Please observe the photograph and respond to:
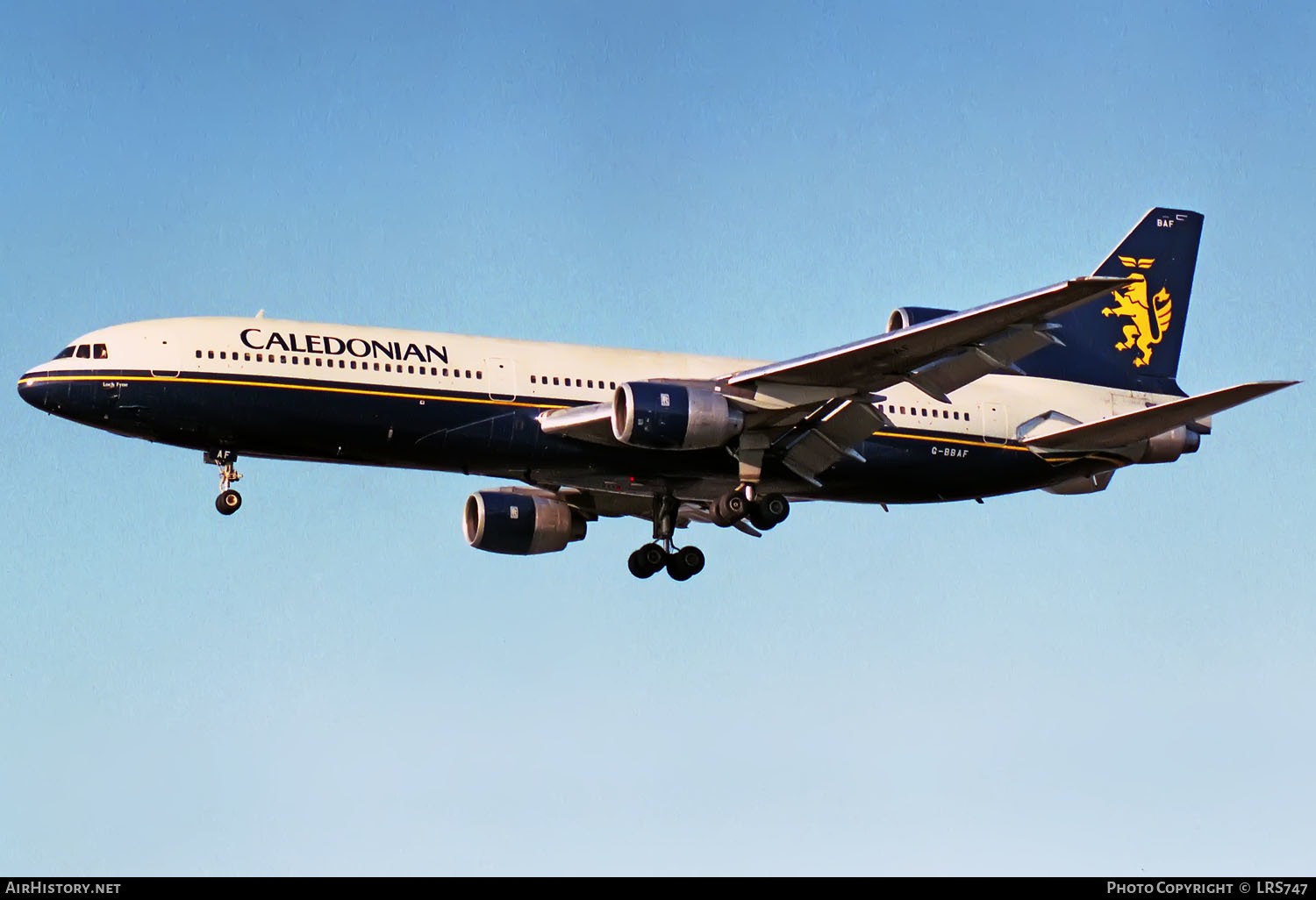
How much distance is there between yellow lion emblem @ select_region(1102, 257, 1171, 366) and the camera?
4938 cm

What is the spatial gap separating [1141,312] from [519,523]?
17070mm

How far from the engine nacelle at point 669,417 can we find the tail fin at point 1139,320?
1034 cm

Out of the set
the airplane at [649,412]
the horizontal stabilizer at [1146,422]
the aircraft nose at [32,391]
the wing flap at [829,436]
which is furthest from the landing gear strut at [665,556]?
the aircraft nose at [32,391]

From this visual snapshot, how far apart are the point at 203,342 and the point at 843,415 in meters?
14.2

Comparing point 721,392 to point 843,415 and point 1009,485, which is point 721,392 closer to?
point 843,415

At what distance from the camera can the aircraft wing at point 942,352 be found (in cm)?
3762

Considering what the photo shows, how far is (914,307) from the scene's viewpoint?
44.9 meters

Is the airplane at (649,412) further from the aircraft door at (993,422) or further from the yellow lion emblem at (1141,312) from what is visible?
the yellow lion emblem at (1141,312)

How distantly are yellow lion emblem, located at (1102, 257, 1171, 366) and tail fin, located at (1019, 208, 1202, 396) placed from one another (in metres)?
0.02

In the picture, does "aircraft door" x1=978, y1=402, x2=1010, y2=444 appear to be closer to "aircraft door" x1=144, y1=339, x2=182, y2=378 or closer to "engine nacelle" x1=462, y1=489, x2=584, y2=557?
"engine nacelle" x1=462, y1=489, x2=584, y2=557

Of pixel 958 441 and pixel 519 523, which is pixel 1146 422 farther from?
pixel 519 523
